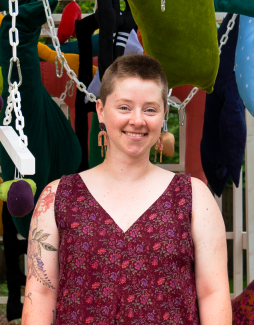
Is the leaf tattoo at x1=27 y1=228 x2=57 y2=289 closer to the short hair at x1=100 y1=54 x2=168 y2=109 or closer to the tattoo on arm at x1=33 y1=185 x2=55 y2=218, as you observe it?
the tattoo on arm at x1=33 y1=185 x2=55 y2=218

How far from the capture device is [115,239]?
86cm

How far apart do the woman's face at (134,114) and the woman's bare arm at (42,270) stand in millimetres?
218

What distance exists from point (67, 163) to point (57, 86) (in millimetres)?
456

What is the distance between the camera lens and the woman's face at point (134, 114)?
0.86 m

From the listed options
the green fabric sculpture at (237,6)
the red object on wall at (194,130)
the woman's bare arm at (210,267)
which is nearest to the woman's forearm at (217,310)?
the woman's bare arm at (210,267)

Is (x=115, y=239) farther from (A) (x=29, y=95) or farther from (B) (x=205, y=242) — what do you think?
(A) (x=29, y=95)

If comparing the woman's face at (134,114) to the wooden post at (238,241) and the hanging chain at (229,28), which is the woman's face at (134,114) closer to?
the hanging chain at (229,28)

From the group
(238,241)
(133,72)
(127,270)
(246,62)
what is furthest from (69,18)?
(238,241)

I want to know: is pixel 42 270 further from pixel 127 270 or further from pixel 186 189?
pixel 186 189

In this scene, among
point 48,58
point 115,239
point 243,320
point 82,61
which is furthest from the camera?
point 48,58

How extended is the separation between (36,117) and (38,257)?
558 millimetres

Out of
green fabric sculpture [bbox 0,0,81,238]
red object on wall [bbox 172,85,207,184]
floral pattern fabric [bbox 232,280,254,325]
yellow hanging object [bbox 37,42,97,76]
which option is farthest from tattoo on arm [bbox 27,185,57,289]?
red object on wall [bbox 172,85,207,184]

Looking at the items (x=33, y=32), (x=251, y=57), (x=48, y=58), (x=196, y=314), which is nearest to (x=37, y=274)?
(x=196, y=314)

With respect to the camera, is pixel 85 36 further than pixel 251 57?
Yes
